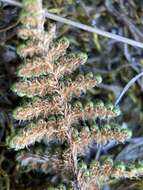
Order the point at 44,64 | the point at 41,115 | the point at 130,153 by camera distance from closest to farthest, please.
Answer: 1. the point at 44,64
2. the point at 41,115
3. the point at 130,153

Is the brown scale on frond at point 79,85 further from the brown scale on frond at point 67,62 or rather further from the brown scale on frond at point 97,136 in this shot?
the brown scale on frond at point 97,136

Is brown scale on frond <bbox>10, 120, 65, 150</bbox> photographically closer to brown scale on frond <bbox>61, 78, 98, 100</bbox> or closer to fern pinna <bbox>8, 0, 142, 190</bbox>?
fern pinna <bbox>8, 0, 142, 190</bbox>

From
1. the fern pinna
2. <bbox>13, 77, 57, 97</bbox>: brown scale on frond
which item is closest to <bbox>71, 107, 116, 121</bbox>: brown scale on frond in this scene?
the fern pinna

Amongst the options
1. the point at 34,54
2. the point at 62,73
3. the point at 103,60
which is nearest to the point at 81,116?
the point at 62,73

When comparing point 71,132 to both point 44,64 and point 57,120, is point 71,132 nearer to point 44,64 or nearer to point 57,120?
point 57,120

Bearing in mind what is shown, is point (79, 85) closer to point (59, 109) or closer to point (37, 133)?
point (59, 109)

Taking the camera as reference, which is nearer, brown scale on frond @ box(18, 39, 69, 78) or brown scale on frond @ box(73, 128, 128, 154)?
brown scale on frond @ box(18, 39, 69, 78)
